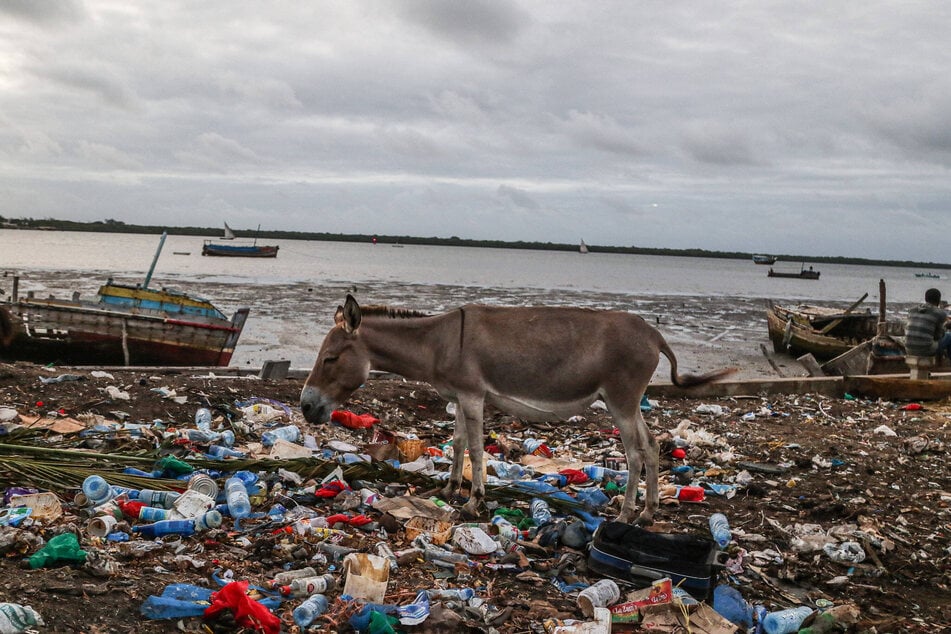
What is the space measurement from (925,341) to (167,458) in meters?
13.9

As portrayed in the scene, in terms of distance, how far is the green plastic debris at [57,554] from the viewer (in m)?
4.56

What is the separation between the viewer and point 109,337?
1800 cm

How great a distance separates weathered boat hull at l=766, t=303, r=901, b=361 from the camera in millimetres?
Answer: 27484

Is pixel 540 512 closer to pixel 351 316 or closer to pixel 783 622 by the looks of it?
pixel 783 622

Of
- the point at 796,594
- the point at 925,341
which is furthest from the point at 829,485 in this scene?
the point at 925,341

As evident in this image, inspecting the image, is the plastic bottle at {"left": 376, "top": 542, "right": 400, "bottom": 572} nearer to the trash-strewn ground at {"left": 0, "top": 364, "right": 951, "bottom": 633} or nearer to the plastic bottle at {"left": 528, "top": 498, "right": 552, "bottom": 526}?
the trash-strewn ground at {"left": 0, "top": 364, "right": 951, "bottom": 633}

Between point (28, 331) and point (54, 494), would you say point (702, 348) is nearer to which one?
point (28, 331)

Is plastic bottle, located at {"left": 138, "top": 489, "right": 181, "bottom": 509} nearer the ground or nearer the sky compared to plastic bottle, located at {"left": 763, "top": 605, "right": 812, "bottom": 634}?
nearer the sky

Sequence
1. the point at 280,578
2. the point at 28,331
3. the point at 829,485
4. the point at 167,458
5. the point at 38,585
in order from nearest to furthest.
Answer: the point at 38,585 < the point at 280,578 < the point at 167,458 < the point at 829,485 < the point at 28,331

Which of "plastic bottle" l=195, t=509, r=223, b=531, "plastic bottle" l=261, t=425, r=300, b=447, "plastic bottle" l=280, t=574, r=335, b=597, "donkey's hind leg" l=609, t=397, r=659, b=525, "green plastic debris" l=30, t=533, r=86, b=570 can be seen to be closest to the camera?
"green plastic debris" l=30, t=533, r=86, b=570

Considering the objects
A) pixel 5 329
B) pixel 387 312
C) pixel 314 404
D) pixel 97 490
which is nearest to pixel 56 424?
pixel 97 490

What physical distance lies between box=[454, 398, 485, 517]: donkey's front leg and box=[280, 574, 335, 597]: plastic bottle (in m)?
1.75

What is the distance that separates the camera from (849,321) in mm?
28938

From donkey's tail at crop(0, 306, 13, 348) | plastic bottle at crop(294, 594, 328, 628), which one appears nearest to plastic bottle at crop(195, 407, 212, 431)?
plastic bottle at crop(294, 594, 328, 628)
